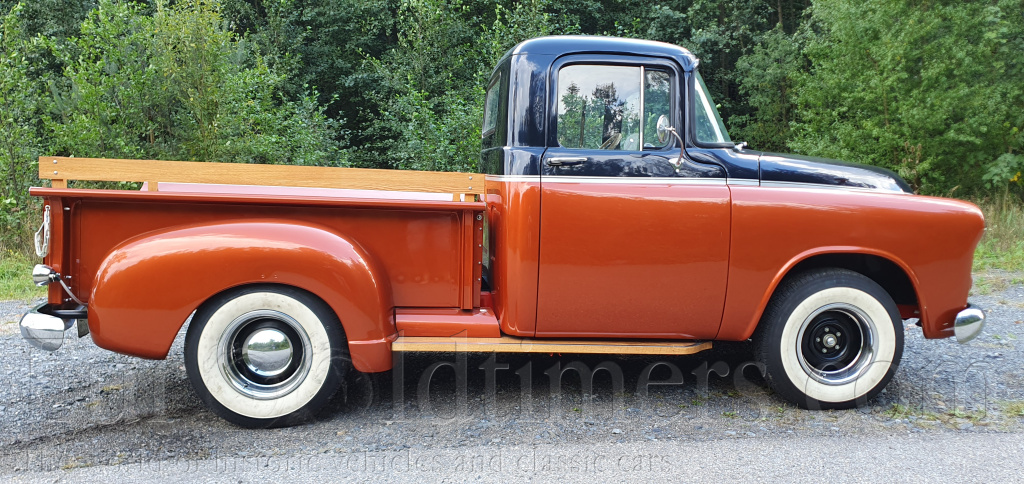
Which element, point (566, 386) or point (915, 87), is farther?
point (915, 87)

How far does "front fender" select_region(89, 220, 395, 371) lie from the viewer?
303 cm

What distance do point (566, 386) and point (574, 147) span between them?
140 cm

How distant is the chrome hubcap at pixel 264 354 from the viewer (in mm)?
3180

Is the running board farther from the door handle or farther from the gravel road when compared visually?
the door handle

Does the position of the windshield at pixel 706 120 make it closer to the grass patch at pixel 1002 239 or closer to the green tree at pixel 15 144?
the grass patch at pixel 1002 239

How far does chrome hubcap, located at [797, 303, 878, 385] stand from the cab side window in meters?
1.27

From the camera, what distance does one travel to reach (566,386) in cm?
388

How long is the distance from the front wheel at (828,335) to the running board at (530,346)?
42 cm

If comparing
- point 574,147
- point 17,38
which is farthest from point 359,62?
point 574,147

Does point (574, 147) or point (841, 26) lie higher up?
point (841, 26)

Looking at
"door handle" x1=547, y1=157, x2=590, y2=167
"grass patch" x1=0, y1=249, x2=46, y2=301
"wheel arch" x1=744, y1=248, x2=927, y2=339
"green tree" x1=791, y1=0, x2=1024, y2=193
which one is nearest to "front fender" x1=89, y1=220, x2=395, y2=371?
"door handle" x1=547, y1=157, x2=590, y2=167

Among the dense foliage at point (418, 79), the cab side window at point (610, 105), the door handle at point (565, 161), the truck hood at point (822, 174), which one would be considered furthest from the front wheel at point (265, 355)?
the dense foliage at point (418, 79)

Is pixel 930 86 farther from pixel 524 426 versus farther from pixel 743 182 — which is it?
pixel 524 426

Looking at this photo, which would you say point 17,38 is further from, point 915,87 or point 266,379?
point 915,87
